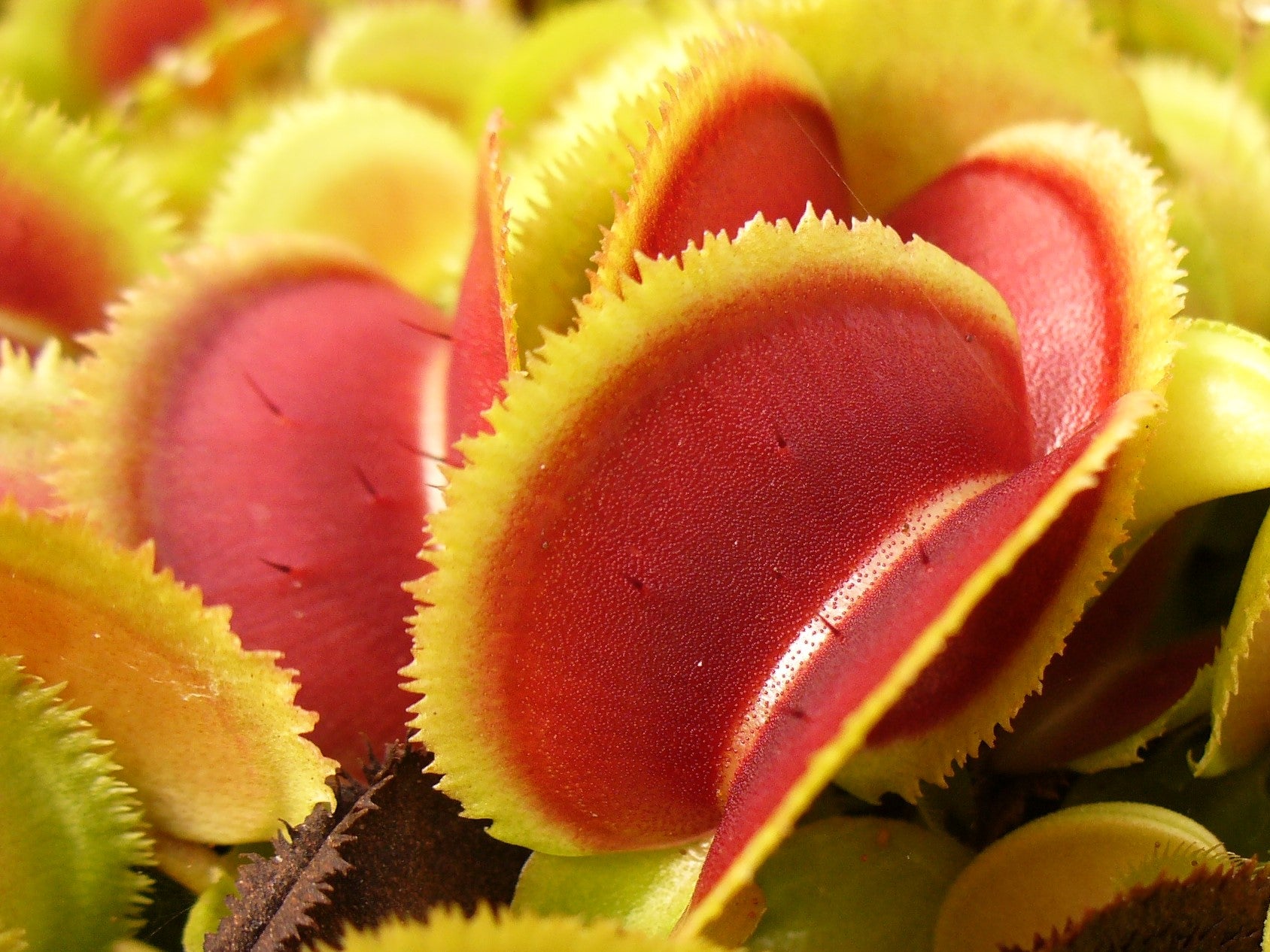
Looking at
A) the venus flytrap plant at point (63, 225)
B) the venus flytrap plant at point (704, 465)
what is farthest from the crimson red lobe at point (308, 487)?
the venus flytrap plant at point (63, 225)

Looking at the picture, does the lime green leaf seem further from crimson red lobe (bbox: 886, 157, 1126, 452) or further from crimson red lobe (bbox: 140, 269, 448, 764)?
crimson red lobe (bbox: 886, 157, 1126, 452)

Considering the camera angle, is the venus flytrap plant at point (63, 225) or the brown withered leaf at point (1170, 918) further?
the venus flytrap plant at point (63, 225)

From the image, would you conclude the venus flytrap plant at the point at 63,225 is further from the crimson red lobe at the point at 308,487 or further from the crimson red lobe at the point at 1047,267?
the crimson red lobe at the point at 1047,267

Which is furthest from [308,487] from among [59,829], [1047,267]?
[1047,267]

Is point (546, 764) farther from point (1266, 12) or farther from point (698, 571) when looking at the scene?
point (1266, 12)

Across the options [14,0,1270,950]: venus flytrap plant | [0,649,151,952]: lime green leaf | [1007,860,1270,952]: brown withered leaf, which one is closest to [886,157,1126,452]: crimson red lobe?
[14,0,1270,950]: venus flytrap plant

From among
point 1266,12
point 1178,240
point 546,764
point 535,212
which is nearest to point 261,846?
point 546,764

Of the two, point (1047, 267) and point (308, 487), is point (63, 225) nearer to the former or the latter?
point (308, 487)
